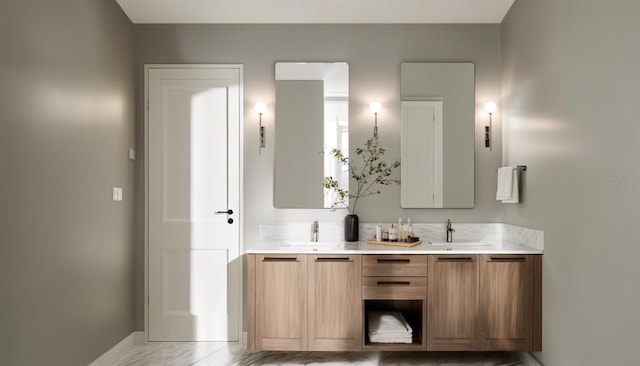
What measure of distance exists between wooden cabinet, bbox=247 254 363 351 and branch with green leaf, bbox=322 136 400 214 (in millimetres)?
661

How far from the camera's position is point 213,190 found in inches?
146

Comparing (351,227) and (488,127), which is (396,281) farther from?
(488,127)

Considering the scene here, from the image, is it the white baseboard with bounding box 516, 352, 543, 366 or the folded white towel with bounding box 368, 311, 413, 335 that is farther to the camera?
the folded white towel with bounding box 368, 311, 413, 335

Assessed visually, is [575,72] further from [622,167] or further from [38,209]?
[38,209]

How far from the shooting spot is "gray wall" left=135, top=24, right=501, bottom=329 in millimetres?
3689

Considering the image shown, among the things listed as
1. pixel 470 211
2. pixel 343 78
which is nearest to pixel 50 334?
pixel 343 78

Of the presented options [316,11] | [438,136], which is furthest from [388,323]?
[316,11]

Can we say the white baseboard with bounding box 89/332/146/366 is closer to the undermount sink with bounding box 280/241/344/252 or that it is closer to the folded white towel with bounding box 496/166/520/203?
the undermount sink with bounding box 280/241/344/252

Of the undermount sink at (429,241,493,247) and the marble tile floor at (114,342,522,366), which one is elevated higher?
the undermount sink at (429,241,493,247)

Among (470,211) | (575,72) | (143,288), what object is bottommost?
(143,288)

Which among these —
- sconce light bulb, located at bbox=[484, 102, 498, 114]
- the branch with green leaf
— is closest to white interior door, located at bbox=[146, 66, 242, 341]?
the branch with green leaf

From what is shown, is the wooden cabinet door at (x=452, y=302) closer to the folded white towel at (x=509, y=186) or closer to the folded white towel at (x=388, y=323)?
the folded white towel at (x=388, y=323)

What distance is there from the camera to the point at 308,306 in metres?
3.13

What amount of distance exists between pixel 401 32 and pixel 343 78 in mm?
602
